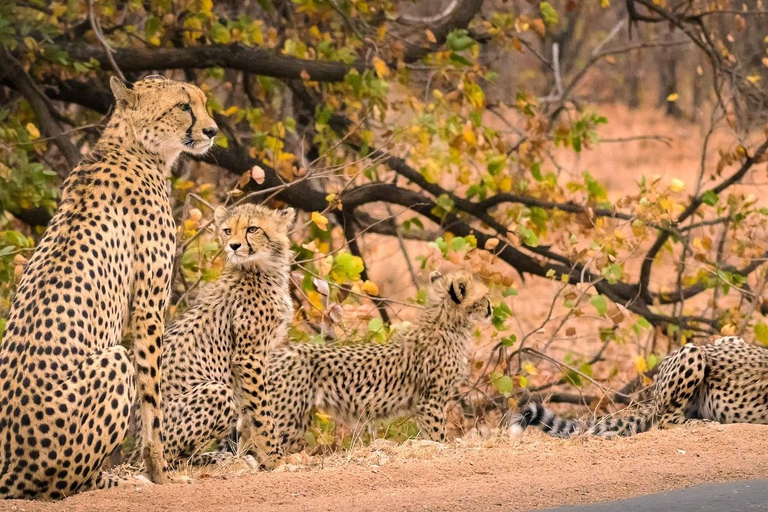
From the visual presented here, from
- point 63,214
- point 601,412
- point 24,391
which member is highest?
point 63,214

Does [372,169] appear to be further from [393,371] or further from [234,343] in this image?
[234,343]

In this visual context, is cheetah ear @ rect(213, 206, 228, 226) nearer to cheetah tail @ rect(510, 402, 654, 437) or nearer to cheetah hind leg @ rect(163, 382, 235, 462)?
cheetah hind leg @ rect(163, 382, 235, 462)

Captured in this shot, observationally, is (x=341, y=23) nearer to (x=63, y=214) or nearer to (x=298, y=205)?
(x=298, y=205)

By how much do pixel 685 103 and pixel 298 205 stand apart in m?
16.6

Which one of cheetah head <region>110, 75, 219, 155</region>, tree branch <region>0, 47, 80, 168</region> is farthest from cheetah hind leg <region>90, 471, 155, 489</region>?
tree branch <region>0, 47, 80, 168</region>

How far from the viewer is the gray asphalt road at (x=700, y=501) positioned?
4.19 metres

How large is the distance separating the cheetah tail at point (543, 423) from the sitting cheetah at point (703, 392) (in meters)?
0.03

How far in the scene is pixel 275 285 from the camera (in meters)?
6.05

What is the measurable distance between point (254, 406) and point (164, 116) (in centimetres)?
141

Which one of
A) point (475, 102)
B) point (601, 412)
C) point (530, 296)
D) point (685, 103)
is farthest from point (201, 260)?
point (685, 103)

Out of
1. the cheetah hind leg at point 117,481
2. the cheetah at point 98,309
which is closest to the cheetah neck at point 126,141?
the cheetah at point 98,309

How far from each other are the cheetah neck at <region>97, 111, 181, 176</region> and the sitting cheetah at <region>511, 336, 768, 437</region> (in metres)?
2.15

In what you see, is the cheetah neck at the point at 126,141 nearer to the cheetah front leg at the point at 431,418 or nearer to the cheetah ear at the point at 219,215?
the cheetah ear at the point at 219,215

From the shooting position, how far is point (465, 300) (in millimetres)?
6691
